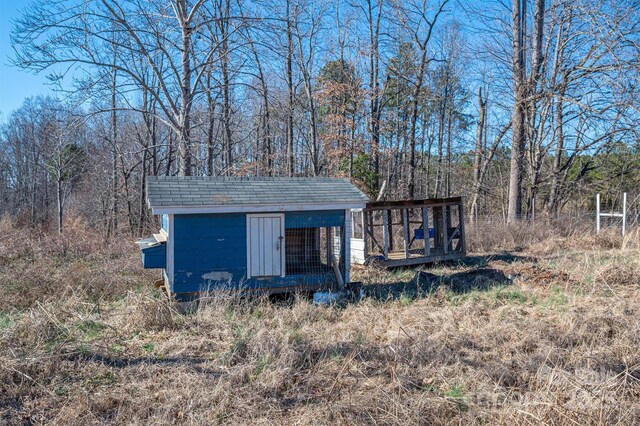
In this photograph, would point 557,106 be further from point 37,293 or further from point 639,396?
point 37,293

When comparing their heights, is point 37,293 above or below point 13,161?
below

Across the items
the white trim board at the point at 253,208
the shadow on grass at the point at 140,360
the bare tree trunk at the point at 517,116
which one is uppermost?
the bare tree trunk at the point at 517,116

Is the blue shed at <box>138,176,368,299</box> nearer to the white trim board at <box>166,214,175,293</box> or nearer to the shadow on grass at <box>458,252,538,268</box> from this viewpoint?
the white trim board at <box>166,214,175,293</box>

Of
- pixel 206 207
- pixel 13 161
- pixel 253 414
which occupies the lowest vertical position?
pixel 253 414

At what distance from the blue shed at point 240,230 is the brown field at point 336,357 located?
67 cm

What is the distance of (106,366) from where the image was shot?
16.1 feet

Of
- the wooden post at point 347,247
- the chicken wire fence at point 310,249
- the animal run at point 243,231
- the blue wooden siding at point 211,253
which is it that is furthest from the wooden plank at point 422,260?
the blue wooden siding at point 211,253

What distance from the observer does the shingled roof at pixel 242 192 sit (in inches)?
306

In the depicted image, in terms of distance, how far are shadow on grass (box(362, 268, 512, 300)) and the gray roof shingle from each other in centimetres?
192

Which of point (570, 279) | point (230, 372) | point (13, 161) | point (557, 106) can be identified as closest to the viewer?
point (230, 372)

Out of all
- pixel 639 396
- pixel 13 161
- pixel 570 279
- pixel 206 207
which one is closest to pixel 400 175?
pixel 570 279

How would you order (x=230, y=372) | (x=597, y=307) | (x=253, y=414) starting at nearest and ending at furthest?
1. (x=253, y=414)
2. (x=230, y=372)
3. (x=597, y=307)

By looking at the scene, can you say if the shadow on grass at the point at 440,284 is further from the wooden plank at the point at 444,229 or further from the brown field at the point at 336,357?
the wooden plank at the point at 444,229

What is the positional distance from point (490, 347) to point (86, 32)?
37.3 ft
